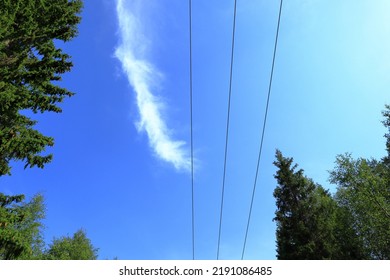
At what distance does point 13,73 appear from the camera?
42.6 ft

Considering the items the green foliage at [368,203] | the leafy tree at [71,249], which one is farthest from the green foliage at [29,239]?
the green foliage at [368,203]

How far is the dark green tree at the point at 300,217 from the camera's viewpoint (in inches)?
958

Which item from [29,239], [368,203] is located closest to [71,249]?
[29,239]

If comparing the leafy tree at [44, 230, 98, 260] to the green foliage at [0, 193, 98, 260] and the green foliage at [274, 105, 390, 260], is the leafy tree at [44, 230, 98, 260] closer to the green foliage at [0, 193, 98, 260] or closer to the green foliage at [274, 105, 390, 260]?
the green foliage at [0, 193, 98, 260]

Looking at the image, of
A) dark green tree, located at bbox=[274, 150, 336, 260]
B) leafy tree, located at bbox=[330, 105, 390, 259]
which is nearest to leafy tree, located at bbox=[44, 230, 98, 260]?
dark green tree, located at bbox=[274, 150, 336, 260]

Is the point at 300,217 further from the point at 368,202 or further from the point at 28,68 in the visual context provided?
the point at 28,68

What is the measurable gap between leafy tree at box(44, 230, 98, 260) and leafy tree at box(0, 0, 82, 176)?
26.6m

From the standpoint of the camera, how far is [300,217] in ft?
86.5

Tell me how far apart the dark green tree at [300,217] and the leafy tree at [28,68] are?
20.4 m

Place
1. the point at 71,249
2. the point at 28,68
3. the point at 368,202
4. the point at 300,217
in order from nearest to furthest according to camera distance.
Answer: the point at 28,68 < the point at 368,202 < the point at 300,217 < the point at 71,249

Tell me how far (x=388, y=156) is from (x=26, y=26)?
27.4 meters

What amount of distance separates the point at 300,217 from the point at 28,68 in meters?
23.1
